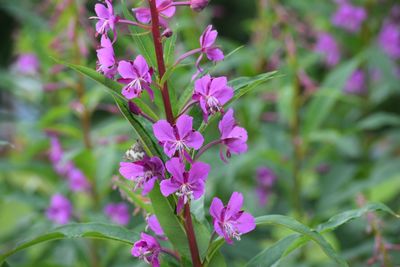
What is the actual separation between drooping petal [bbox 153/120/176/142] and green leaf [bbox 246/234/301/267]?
1.23 feet

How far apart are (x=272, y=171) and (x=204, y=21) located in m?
1.02

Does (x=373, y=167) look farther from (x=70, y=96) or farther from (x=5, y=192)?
(x=5, y=192)

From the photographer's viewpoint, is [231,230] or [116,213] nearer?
[231,230]

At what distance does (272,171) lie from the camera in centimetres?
321

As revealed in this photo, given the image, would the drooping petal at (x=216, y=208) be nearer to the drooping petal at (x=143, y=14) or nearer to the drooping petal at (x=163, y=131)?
the drooping petal at (x=163, y=131)

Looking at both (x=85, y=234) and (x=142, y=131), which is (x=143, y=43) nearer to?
(x=142, y=131)

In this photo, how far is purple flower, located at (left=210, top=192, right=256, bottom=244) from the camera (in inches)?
53.4

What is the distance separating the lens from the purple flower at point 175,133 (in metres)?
1.30

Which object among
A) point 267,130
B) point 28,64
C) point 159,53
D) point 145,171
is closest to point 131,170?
point 145,171

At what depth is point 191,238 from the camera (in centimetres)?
143

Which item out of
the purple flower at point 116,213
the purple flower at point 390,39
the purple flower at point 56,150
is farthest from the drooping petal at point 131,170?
the purple flower at point 390,39

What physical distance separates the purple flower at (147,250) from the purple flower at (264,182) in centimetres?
188

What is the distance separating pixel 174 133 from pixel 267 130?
74.3 inches

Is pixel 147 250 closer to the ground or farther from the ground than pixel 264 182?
farther from the ground
